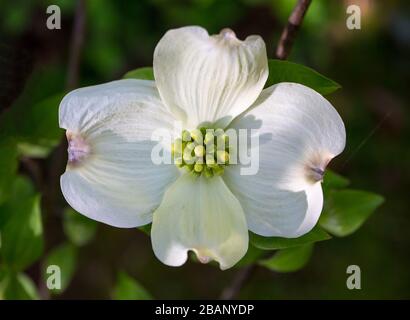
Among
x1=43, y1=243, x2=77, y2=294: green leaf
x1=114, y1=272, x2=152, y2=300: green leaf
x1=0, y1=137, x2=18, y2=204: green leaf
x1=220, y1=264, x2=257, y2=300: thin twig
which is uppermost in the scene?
x1=0, y1=137, x2=18, y2=204: green leaf

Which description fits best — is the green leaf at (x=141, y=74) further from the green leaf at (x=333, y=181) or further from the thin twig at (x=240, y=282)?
the thin twig at (x=240, y=282)

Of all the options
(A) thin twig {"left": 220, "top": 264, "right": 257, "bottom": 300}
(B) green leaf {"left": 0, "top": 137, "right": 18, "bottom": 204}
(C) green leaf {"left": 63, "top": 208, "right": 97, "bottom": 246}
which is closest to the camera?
(B) green leaf {"left": 0, "top": 137, "right": 18, "bottom": 204}

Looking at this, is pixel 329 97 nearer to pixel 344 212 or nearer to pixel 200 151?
pixel 344 212

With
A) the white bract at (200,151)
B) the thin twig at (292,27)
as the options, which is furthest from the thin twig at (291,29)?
the white bract at (200,151)

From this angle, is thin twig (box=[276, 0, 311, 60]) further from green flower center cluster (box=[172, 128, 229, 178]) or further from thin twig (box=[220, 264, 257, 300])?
thin twig (box=[220, 264, 257, 300])

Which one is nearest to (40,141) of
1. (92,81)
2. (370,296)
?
(92,81)

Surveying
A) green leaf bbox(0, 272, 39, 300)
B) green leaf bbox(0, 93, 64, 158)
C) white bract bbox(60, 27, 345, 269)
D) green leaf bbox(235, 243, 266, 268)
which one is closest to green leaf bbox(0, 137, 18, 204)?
green leaf bbox(0, 93, 64, 158)
